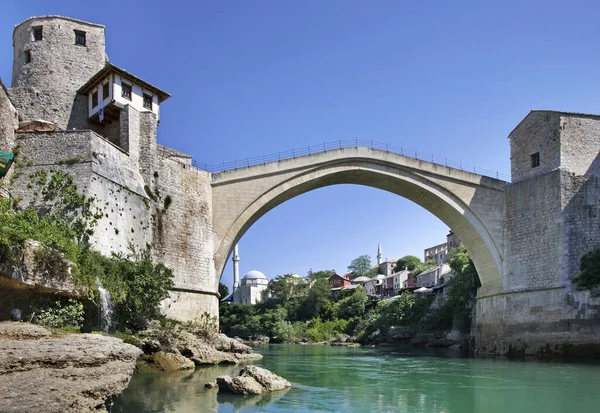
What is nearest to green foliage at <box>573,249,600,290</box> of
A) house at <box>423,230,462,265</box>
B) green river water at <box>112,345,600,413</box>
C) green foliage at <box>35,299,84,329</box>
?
green river water at <box>112,345,600,413</box>

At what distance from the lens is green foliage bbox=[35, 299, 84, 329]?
12.6m

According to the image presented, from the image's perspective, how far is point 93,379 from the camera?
26.1 ft

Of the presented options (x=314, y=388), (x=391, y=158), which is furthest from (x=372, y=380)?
(x=391, y=158)

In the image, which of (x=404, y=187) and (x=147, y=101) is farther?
(x=404, y=187)

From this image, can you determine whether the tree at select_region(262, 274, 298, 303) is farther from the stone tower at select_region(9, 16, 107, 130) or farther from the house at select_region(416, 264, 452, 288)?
the stone tower at select_region(9, 16, 107, 130)

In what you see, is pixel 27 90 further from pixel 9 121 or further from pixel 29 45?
pixel 9 121

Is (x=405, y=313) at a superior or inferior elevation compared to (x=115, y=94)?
inferior

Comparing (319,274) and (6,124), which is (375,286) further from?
(6,124)

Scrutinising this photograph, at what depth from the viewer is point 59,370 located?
7660 mm

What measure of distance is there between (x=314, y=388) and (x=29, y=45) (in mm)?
17307

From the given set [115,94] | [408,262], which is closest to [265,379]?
[115,94]

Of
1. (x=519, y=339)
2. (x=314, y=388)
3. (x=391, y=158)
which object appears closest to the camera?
(x=314, y=388)

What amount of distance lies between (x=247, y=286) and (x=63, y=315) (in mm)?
65843

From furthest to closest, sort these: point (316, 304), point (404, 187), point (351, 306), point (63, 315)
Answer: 1. point (316, 304)
2. point (351, 306)
3. point (404, 187)
4. point (63, 315)
